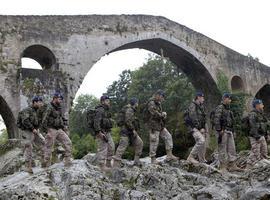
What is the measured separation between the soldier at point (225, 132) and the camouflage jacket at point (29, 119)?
11.3ft

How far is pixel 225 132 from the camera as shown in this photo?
381 inches

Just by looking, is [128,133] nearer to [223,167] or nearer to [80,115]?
[223,167]

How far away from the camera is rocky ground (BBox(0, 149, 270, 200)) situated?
7.56m

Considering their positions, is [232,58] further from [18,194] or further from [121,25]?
[18,194]

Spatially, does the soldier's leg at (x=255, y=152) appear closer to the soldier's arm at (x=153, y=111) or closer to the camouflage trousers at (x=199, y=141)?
the camouflage trousers at (x=199, y=141)

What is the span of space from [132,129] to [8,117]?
7.11 meters

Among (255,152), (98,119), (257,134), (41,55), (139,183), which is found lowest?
(139,183)

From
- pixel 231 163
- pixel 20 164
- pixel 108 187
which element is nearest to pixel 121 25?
pixel 20 164

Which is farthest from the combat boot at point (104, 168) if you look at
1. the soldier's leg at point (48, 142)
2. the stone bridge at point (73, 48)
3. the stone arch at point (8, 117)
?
the stone arch at point (8, 117)

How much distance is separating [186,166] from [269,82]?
14.7 meters

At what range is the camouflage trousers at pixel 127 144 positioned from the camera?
31.6 feet

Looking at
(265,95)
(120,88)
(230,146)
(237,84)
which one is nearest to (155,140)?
(230,146)

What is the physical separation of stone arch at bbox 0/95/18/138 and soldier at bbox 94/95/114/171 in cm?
654

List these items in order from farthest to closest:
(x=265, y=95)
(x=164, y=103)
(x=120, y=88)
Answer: (x=120, y=88) → (x=164, y=103) → (x=265, y=95)
